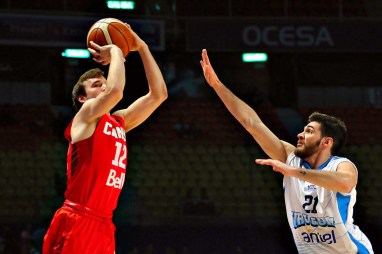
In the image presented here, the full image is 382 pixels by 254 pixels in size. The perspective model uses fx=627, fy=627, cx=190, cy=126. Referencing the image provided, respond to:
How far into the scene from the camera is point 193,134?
13211 mm

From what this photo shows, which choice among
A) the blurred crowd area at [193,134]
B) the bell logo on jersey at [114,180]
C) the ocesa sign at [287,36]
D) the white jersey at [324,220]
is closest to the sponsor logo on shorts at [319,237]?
the white jersey at [324,220]

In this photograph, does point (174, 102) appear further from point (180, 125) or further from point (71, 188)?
point (71, 188)

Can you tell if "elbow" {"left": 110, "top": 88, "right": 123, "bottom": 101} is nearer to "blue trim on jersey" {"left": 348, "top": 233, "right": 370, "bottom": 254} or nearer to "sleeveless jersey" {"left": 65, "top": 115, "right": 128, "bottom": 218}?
"sleeveless jersey" {"left": 65, "top": 115, "right": 128, "bottom": 218}

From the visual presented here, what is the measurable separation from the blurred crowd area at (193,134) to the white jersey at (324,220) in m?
7.06

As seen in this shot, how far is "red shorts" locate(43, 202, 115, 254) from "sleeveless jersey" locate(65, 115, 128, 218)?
0.06m

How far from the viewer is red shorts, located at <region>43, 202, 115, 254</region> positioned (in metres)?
3.42

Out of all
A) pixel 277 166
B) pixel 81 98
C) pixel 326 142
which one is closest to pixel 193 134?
pixel 326 142

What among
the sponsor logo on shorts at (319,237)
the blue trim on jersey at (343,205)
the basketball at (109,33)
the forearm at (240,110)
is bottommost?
the sponsor logo on shorts at (319,237)

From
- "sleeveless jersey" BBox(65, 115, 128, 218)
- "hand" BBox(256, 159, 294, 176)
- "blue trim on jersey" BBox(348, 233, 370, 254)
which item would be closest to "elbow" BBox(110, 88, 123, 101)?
"sleeveless jersey" BBox(65, 115, 128, 218)

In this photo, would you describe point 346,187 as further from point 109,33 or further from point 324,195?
point 109,33

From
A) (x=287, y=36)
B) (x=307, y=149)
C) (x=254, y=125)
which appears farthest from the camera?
(x=287, y=36)

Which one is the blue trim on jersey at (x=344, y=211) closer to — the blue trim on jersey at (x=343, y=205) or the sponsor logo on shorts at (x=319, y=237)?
the blue trim on jersey at (x=343, y=205)

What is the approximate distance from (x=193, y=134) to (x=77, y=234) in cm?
981

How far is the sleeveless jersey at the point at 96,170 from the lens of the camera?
3514 mm
